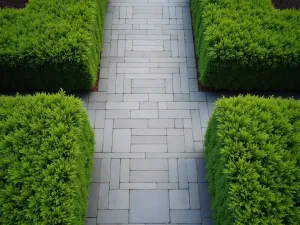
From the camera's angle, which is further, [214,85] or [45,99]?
[214,85]

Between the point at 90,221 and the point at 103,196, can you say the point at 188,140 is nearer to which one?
the point at 103,196

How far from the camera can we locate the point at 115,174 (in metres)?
5.84

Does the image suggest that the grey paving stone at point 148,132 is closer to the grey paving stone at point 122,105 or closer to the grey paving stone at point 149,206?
the grey paving stone at point 122,105

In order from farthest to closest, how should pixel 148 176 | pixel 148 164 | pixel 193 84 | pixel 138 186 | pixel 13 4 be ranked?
pixel 13 4, pixel 193 84, pixel 148 164, pixel 148 176, pixel 138 186

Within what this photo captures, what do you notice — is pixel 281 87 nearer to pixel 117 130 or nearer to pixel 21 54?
pixel 117 130

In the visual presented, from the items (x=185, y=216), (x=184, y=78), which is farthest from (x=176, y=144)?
(x=184, y=78)

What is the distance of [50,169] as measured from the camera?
14.5 ft

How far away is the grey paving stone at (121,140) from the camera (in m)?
6.20

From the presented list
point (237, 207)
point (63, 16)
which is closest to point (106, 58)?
point (63, 16)

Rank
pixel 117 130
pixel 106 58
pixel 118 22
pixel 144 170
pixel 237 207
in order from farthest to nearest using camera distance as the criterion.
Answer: pixel 118 22 → pixel 106 58 → pixel 117 130 → pixel 144 170 → pixel 237 207

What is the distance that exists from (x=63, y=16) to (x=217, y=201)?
494 centimetres

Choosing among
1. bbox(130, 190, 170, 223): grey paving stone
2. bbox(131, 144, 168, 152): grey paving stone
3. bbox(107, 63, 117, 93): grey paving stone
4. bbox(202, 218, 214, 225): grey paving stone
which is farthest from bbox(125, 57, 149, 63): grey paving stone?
bbox(202, 218, 214, 225): grey paving stone

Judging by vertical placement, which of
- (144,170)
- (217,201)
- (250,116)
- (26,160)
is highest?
(250,116)

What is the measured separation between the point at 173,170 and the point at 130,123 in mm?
1379
